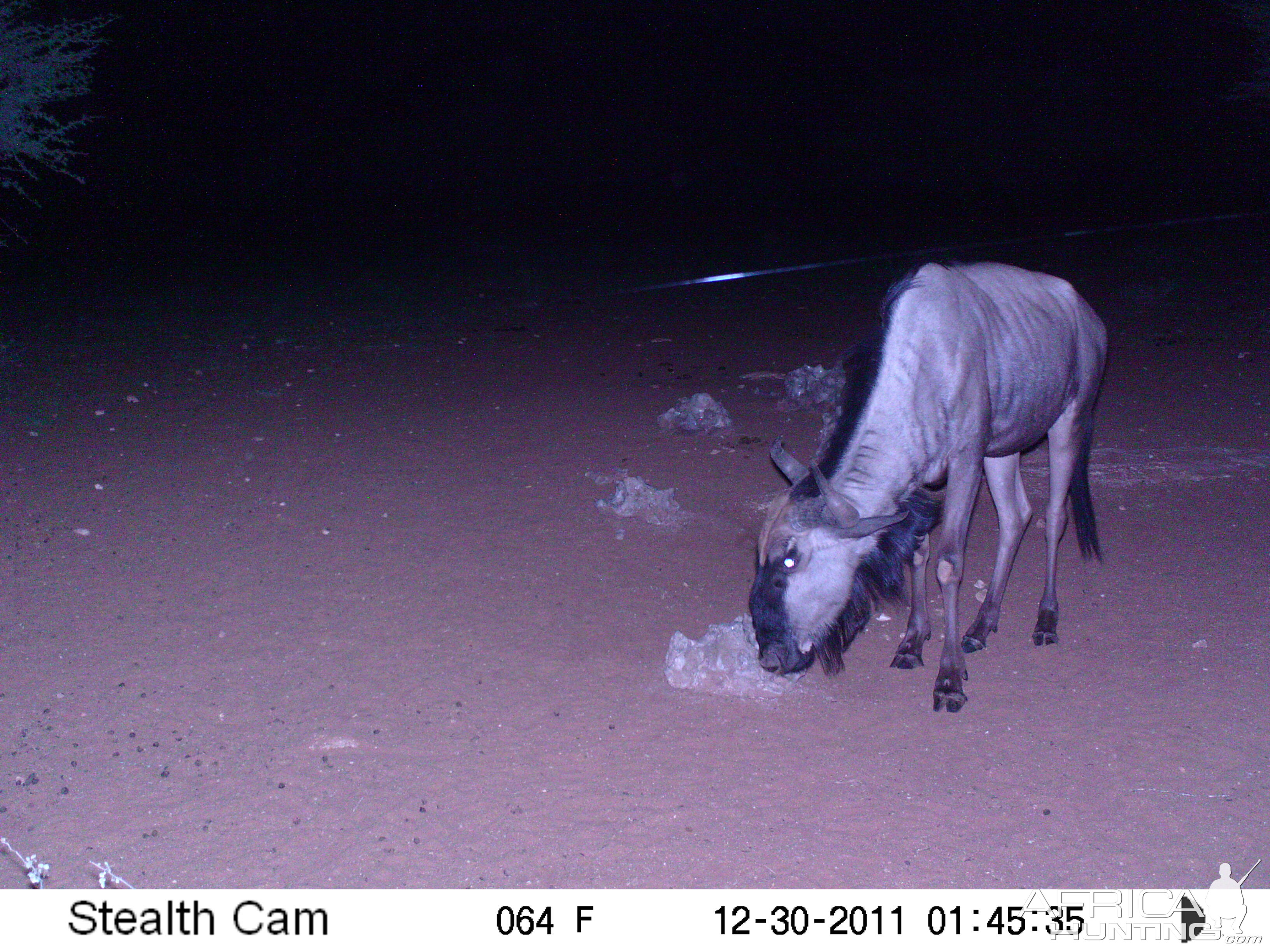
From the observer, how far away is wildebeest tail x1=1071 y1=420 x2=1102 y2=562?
6.03 meters

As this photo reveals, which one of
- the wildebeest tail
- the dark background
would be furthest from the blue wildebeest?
the dark background

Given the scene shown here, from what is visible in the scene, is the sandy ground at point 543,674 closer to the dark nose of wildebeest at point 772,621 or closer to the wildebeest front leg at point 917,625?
the wildebeest front leg at point 917,625

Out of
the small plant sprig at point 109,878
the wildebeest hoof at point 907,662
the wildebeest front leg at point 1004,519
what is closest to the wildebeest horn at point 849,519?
the wildebeest hoof at point 907,662

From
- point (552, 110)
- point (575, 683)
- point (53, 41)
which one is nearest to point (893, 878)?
point (575, 683)

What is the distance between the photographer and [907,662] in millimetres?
5316

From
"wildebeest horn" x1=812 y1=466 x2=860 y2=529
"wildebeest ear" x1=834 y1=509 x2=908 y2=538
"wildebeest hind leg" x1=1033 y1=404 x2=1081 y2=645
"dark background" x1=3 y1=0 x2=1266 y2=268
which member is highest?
"wildebeest horn" x1=812 y1=466 x2=860 y2=529

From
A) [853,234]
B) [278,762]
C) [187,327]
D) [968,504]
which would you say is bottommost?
[853,234]

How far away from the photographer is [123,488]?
7.37 meters

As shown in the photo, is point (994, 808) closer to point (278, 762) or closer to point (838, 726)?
point (838, 726)

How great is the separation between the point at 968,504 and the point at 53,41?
35.3 feet

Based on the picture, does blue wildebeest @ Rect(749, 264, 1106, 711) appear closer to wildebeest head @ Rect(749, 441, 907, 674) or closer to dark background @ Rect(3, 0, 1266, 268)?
wildebeest head @ Rect(749, 441, 907, 674)

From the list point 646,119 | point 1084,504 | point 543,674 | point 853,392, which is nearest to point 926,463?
point 853,392

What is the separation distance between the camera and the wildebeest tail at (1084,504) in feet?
19.8

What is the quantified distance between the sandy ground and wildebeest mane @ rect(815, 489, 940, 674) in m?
0.35
